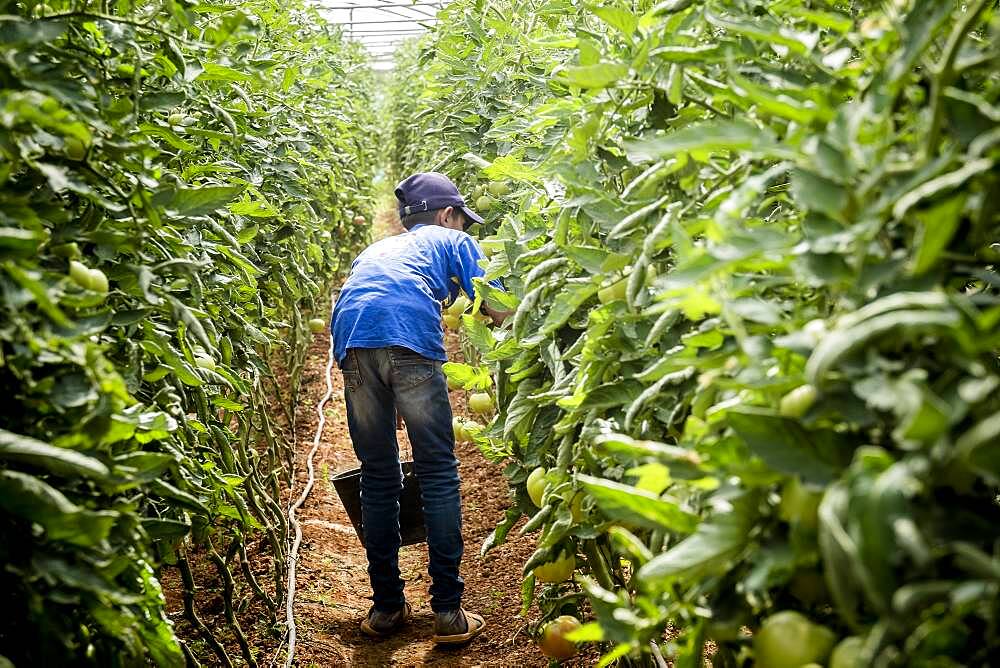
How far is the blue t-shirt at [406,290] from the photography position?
115 inches

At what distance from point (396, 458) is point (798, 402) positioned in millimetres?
2356

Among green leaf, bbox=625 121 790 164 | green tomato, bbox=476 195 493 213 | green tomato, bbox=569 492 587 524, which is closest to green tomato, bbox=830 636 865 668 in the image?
green leaf, bbox=625 121 790 164

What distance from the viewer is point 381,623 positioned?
3072mm

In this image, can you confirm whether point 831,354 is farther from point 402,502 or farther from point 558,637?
point 402,502

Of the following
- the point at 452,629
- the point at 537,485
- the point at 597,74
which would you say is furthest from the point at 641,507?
the point at 452,629

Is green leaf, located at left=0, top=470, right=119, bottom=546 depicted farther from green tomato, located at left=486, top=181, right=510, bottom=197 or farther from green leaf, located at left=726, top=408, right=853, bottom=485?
green tomato, located at left=486, top=181, right=510, bottom=197

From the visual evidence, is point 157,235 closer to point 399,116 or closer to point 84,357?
point 84,357

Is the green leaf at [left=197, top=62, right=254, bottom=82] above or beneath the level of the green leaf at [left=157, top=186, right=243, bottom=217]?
above

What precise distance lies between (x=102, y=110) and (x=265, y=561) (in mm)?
2242

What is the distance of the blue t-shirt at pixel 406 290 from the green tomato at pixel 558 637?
111cm

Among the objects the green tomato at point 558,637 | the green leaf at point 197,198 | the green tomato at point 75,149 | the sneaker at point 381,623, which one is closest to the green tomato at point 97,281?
the green tomato at point 75,149

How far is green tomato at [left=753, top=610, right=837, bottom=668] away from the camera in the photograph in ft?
2.85

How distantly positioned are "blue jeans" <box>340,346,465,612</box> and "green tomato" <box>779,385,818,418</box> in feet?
7.02

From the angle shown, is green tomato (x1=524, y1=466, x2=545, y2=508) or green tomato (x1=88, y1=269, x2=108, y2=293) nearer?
green tomato (x1=88, y1=269, x2=108, y2=293)
